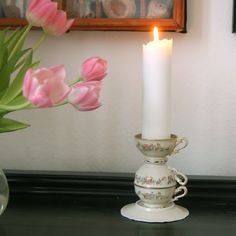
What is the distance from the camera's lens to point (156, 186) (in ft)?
2.23

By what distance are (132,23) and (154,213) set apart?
12.2 inches

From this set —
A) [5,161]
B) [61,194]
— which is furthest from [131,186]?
[5,161]

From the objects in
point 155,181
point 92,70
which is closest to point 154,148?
point 155,181

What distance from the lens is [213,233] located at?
2.08 ft

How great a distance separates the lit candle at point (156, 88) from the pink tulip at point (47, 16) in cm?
12

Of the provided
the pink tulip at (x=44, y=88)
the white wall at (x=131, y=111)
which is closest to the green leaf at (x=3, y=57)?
the pink tulip at (x=44, y=88)

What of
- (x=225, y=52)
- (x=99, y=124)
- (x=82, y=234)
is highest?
(x=225, y=52)

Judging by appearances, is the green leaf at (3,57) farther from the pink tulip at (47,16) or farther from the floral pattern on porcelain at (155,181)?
the floral pattern on porcelain at (155,181)

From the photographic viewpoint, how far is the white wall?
2.68 ft

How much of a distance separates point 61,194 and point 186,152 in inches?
8.8

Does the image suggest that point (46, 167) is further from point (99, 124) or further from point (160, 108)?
point (160, 108)

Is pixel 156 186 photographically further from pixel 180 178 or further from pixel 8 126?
pixel 8 126

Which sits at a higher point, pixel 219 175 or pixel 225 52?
pixel 225 52

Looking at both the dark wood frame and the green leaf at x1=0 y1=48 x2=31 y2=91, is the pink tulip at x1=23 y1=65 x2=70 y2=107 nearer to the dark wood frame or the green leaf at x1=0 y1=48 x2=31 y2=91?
the green leaf at x1=0 y1=48 x2=31 y2=91
